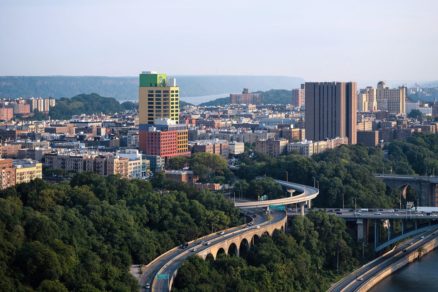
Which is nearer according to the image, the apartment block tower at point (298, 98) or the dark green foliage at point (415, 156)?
the dark green foliage at point (415, 156)

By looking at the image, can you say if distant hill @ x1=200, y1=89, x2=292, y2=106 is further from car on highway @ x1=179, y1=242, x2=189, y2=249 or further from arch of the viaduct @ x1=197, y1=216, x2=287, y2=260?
car on highway @ x1=179, y1=242, x2=189, y2=249

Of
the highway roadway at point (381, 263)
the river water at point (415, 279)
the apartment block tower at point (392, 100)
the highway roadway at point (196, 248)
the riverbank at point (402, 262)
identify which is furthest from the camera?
the apartment block tower at point (392, 100)

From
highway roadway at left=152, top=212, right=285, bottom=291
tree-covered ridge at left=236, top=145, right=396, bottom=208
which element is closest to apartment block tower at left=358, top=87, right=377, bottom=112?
tree-covered ridge at left=236, top=145, right=396, bottom=208

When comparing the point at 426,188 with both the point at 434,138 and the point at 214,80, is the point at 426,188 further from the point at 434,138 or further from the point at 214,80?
the point at 214,80

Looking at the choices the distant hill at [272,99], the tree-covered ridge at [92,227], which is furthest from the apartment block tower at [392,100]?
the tree-covered ridge at [92,227]

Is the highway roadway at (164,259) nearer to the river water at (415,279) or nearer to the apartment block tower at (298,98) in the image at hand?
the river water at (415,279)

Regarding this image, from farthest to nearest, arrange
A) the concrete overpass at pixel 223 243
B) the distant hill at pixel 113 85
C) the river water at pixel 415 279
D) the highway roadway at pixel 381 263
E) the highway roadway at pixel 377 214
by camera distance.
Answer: the distant hill at pixel 113 85
the highway roadway at pixel 377 214
the river water at pixel 415 279
the highway roadway at pixel 381 263
the concrete overpass at pixel 223 243
